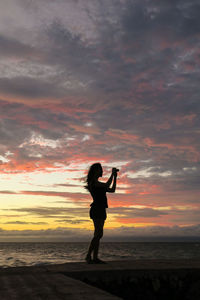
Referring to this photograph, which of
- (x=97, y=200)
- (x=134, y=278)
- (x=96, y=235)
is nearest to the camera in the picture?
(x=134, y=278)

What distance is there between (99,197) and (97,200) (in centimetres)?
9

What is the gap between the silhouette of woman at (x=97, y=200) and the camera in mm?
8219

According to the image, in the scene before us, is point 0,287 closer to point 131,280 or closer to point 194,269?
point 131,280

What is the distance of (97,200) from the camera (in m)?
8.38

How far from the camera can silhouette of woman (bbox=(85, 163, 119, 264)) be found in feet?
27.0

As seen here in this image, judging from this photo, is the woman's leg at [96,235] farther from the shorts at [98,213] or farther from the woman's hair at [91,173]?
the woman's hair at [91,173]

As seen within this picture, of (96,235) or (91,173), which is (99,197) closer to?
(91,173)

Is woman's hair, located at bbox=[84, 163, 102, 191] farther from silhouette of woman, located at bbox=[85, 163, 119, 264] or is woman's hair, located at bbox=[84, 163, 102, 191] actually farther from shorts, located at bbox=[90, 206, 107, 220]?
shorts, located at bbox=[90, 206, 107, 220]

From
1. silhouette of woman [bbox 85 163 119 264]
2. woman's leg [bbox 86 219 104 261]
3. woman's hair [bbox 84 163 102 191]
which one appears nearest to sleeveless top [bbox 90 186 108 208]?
silhouette of woman [bbox 85 163 119 264]

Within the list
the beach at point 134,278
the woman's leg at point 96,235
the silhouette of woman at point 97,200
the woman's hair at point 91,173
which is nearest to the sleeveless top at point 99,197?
the silhouette of woman at point 97,200

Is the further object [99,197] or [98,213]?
[99,197]

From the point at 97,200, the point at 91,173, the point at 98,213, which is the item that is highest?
the point at 91,173

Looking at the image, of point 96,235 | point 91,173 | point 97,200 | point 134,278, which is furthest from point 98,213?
point 134,278

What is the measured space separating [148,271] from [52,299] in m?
3.71
